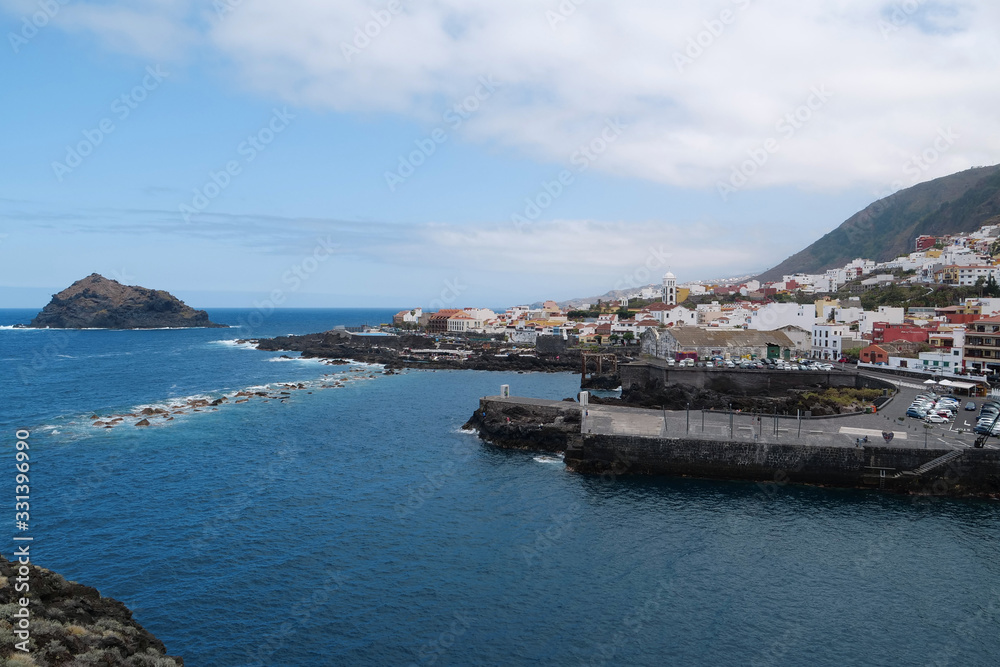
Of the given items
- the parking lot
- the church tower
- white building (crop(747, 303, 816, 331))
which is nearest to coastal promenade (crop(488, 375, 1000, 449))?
the parking lot

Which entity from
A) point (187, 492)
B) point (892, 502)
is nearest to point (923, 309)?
point (892, 502)

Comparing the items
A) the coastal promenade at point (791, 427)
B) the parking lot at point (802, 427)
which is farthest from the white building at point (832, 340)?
the parking lot at point (802, 427)

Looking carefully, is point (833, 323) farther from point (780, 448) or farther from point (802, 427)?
point (780, 448)

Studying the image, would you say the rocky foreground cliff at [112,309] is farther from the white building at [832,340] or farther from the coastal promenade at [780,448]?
the white building at [832,340]

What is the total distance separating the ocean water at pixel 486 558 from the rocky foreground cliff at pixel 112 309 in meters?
133

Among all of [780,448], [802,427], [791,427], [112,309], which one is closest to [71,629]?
[780,448]

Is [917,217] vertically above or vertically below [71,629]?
above

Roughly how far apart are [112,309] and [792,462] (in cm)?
16436

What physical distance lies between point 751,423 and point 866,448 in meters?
6.40

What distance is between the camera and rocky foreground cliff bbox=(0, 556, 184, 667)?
36.2 feet

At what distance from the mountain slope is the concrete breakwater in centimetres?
13440

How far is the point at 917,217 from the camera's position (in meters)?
172

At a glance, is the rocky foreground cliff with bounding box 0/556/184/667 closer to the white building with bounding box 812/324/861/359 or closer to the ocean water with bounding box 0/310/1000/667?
the ocean water with bounding box 0/310/1000/667

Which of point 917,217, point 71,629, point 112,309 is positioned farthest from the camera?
point 917,217
